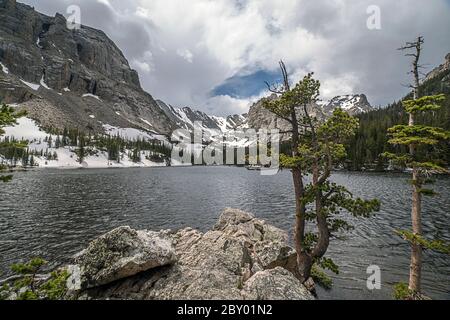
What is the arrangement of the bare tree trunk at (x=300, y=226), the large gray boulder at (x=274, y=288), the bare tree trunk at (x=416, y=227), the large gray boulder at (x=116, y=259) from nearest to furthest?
A: the large gray boulder at (x=274, y=288), the large gray boulder at (x=116, y=259), the bare tree trunk at (x=416, y=227), the bare tree trunk at (x=300, y=226)

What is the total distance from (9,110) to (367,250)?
1112 inches

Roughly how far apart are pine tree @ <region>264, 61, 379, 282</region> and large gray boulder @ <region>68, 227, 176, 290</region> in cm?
769

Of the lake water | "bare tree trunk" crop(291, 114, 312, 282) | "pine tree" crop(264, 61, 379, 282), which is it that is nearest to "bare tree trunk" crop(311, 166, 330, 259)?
"pine tree" crop(264, 61, 379, 282)

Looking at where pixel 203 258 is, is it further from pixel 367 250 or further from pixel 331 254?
pixel 367 250

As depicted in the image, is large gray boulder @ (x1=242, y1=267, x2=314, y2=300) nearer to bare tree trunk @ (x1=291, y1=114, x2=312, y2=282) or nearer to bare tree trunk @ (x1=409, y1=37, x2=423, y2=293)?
bare tree trunk @ (x1=291, y1=114, x2=312, y2=282)

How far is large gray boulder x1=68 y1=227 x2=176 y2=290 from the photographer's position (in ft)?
34.1

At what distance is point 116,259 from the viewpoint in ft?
34.8

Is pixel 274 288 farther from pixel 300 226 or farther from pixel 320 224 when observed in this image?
pixel 300 226

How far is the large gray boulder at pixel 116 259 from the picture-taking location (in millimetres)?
10391

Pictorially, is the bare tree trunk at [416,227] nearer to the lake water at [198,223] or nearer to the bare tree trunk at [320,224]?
the lake water at [198,223]

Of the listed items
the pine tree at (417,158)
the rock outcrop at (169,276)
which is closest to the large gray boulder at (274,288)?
the rock outcrop at (169,276)

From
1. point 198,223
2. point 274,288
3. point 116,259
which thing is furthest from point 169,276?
point 198,223

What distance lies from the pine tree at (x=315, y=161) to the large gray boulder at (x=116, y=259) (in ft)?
25.2
